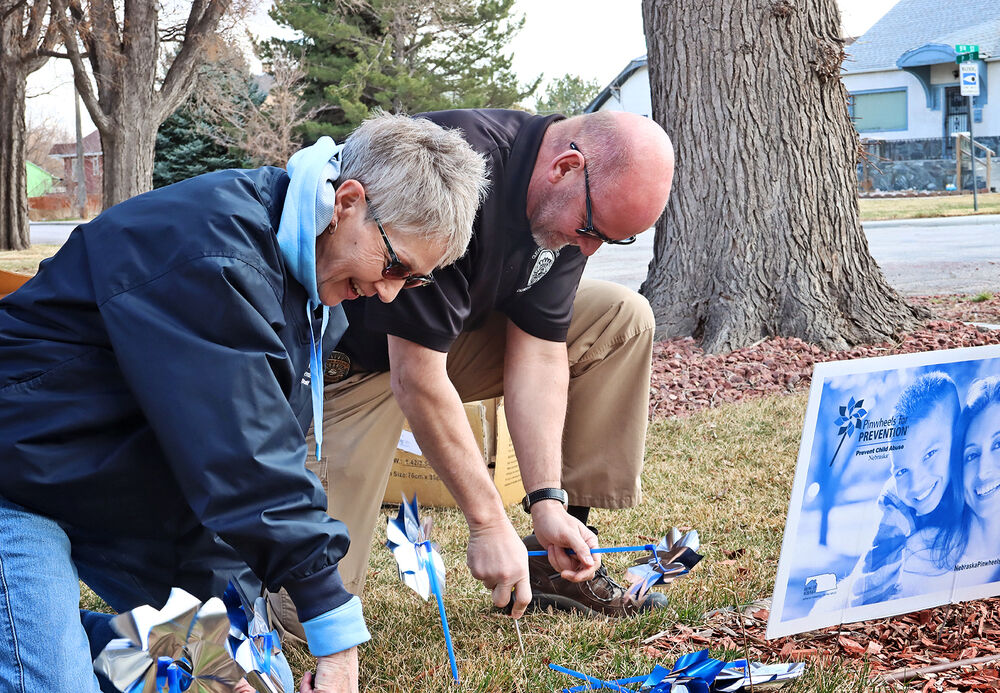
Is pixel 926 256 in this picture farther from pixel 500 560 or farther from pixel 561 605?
pixel 500 560

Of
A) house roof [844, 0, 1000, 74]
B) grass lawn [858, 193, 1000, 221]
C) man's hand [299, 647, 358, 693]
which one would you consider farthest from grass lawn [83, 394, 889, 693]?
house roof [844, 0, 1000, 74]

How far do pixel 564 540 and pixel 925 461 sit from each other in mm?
876

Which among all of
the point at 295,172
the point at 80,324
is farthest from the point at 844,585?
the point at 80,324

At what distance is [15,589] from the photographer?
5.58 ft

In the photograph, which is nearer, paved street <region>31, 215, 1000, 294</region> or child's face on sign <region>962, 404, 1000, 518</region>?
child's face on sign <region>962, 404, 1000, 518</region>

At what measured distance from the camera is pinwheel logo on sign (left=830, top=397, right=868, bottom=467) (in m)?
2.07

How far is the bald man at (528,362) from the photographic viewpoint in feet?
7.95

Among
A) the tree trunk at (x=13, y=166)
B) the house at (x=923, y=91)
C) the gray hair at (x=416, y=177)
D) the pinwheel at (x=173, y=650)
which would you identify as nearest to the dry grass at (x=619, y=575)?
the pinwheel at (x=173, y=650)

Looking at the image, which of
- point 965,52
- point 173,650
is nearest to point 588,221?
point 173,650

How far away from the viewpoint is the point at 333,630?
5.45ft

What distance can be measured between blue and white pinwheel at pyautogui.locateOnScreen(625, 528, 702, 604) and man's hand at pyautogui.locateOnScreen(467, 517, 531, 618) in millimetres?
376

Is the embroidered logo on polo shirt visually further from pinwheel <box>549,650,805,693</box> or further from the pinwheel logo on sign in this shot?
pinwheel <box>549,650,805,693</box>

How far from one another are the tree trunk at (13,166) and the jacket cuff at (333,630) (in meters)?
21.6

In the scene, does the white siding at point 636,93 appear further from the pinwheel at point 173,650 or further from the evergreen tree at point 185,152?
the pinwheel at point 173,650
